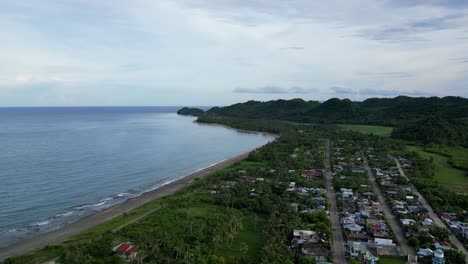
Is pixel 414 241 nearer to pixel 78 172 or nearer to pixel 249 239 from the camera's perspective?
pixel 249 239

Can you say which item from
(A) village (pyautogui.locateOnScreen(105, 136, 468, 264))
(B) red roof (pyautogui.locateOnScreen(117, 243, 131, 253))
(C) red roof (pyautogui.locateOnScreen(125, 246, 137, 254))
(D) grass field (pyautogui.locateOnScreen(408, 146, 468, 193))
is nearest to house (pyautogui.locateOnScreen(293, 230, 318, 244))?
(A) village (pyautogui.locateOnScreen(105, 136, 468, 264))

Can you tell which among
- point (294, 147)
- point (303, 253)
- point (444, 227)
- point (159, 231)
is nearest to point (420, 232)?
point (444, 227)

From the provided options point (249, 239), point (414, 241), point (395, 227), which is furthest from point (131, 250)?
point (395, 227)

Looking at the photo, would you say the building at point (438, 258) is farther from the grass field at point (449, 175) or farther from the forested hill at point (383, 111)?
the forested hill at point (383, 111)

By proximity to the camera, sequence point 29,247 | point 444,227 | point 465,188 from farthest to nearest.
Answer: point 465,188
point 444,227
point 29,247

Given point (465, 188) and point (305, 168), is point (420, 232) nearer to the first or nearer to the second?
point (465, 188)

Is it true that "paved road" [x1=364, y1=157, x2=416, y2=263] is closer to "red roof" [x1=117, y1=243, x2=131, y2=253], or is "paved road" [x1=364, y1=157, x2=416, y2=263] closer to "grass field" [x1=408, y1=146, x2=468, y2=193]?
"grass field" [x1=408, y1=146, x2=468, y2=193]
